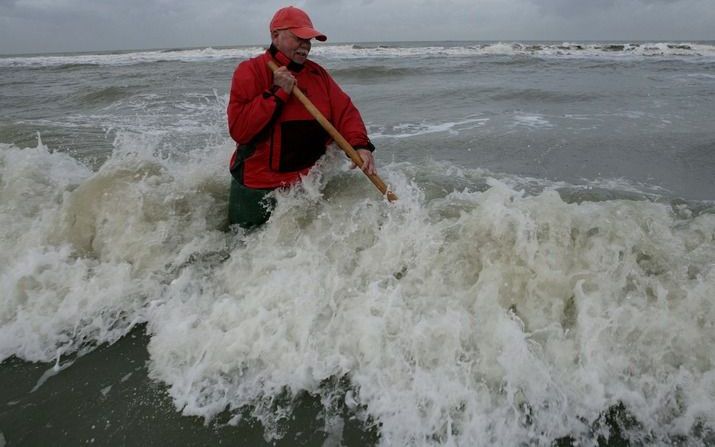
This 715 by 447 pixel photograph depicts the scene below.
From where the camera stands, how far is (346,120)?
345 cm

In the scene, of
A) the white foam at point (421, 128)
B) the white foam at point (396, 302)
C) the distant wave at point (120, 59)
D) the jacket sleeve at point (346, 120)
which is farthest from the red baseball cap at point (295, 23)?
the distant wave at point (120, 59)

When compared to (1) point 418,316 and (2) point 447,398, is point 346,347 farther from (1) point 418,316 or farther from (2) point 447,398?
(2) point 447,398

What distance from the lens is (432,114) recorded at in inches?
372

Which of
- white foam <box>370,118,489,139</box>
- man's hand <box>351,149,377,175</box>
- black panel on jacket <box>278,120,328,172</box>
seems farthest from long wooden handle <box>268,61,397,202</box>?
white foam <box>370,118,489,139</box>

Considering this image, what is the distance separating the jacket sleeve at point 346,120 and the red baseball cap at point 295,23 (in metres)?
0.48

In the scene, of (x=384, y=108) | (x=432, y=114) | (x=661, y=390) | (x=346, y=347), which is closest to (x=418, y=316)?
(x=346, y=347)

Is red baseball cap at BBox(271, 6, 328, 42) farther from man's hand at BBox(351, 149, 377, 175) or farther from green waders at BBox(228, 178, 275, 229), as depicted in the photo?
green waders at BBox(228, 178, 275, 229)

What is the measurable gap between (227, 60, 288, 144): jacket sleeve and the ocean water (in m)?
0.66

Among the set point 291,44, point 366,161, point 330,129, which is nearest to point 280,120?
point 330,129

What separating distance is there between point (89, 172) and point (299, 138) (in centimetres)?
313

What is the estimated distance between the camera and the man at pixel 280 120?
3.00m

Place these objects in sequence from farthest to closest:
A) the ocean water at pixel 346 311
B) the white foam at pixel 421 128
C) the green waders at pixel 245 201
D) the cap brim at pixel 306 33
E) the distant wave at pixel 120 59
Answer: the distant wave at pixel 120 59
the white foam at pixel 421 128
the green waders at pixel 245 201
the cap brim at pixel 306 33
the ocean water at pixel 346 311

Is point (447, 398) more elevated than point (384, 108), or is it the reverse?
point (384, 108)

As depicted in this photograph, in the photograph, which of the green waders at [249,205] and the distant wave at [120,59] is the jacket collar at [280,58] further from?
the distant wave at [120,59]
